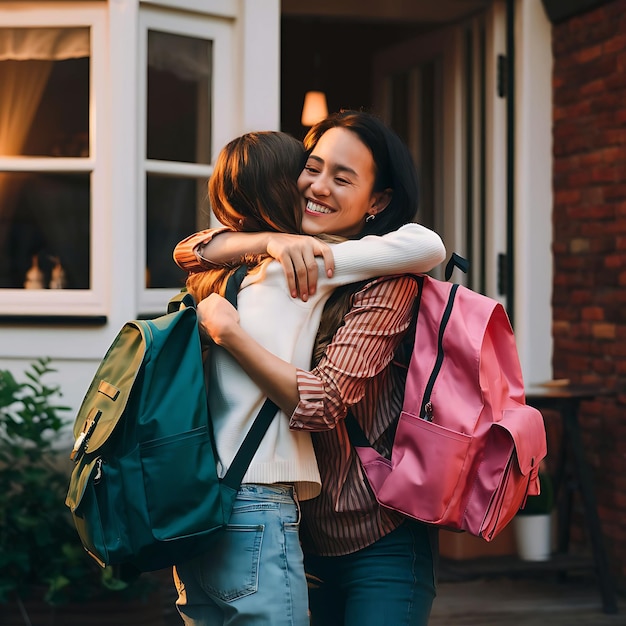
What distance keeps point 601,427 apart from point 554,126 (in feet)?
4.72

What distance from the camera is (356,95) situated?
7.60 meters

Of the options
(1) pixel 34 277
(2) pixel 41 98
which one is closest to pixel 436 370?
(1) pixel 34 277

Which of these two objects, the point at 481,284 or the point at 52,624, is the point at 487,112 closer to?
the point at 481,284

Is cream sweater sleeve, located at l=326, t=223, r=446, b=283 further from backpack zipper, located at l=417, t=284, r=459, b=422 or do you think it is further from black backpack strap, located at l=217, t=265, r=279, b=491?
black backpack strap, located at l=217, t=265, r=279, b=491

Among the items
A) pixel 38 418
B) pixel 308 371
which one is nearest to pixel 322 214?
pixel 308 371

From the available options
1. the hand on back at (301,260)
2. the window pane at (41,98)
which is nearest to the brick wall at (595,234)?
the window pane at (41,98)

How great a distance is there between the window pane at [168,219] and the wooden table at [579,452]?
1.65m

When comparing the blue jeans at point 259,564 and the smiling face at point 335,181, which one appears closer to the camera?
the blue jeans at point 259,564

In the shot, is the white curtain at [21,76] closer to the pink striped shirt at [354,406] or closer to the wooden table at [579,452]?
the wooden table at [579,452]

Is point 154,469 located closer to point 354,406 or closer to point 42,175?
point 354,406

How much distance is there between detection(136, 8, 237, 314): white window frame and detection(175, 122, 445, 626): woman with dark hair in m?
2.56

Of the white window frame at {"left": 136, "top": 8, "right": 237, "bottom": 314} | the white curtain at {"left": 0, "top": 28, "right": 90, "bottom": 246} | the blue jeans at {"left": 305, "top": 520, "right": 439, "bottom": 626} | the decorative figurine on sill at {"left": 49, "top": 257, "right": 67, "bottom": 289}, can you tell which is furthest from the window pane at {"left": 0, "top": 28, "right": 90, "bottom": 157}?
the blue jeans at {"left": 305, "top": 520, "right": 439, "bottom": 626}

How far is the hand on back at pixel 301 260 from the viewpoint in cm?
180

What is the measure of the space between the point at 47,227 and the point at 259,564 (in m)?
3.10
